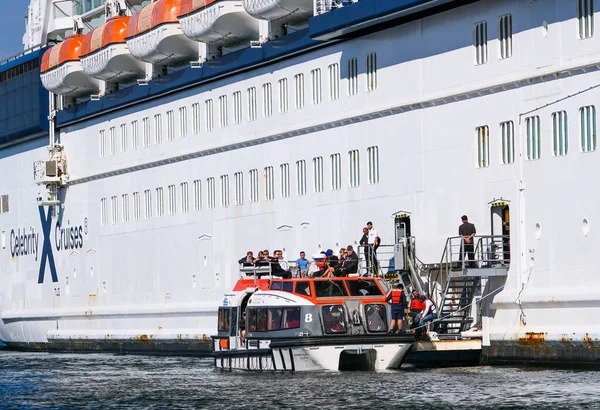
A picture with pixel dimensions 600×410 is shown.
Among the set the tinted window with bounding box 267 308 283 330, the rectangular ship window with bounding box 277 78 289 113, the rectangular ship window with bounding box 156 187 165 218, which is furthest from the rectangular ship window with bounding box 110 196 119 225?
the tinted window with bounding box 267 308 283 330

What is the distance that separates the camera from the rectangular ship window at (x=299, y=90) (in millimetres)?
40875

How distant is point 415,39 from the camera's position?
36125mm

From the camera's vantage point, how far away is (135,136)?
4991 centimetres

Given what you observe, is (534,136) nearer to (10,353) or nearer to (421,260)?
(421,260)

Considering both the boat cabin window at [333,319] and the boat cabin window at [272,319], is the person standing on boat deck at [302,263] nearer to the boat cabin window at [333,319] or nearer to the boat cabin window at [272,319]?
the boat cabin window at [272,319]

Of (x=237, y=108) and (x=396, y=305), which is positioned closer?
(x=396, y=305)

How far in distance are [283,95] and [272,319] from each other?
10.4m

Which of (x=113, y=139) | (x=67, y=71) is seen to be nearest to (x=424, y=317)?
(x=113, y=139)

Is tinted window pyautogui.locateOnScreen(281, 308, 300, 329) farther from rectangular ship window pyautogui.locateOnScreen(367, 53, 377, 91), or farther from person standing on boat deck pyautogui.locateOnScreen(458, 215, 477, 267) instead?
rectangular ship window pyautogui.locateOnScreen(367, 53, 377, 91)

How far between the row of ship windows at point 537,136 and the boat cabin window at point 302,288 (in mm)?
5020

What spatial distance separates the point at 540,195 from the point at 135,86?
20.8 meters

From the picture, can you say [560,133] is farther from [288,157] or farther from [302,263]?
[288,157]

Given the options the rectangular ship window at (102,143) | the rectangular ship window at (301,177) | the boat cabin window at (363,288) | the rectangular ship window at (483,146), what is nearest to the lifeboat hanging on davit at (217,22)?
the rectangular ship window at (301,177)

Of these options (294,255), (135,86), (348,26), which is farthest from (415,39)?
(135,86)
